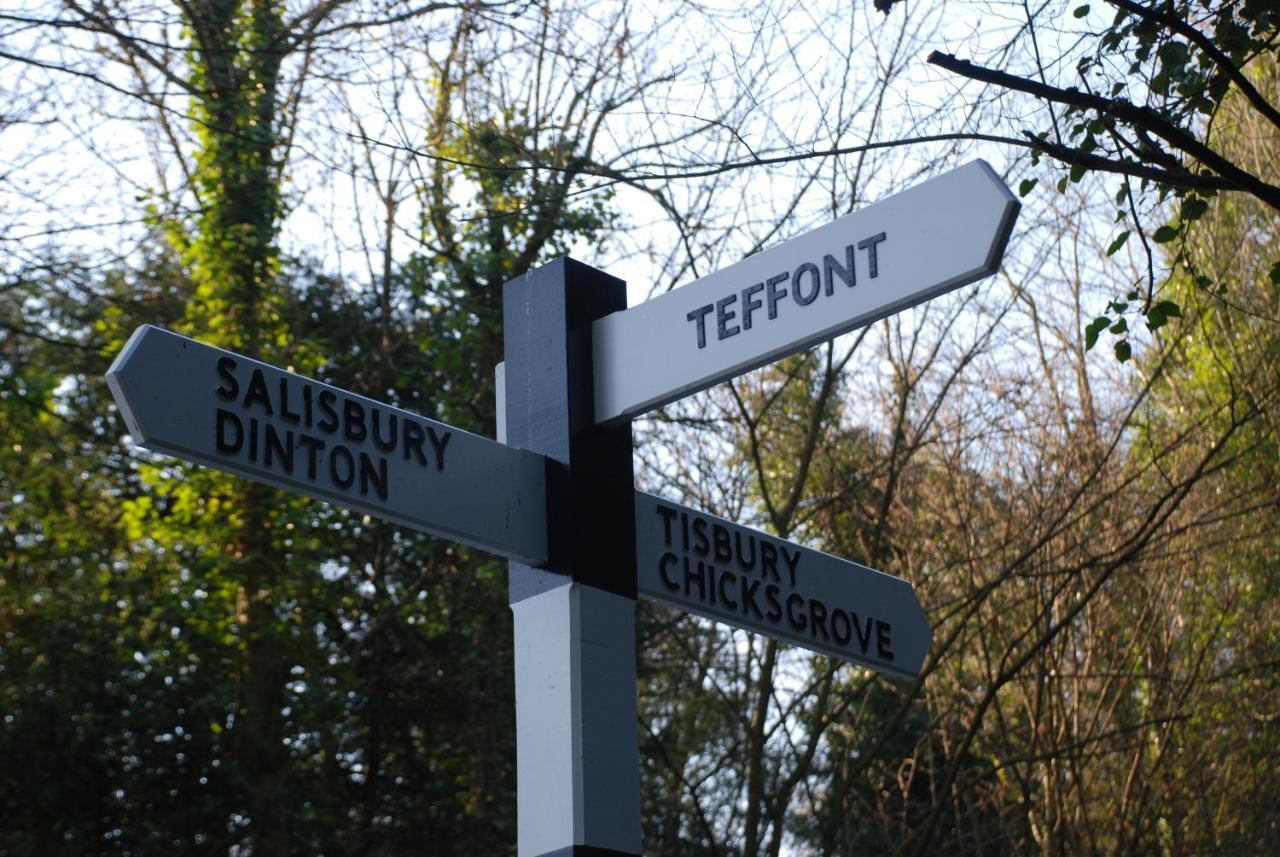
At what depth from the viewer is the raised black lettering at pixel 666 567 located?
112 inches

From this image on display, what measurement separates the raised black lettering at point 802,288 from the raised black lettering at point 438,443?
0.63m

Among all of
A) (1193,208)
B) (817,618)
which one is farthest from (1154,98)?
(817,618)

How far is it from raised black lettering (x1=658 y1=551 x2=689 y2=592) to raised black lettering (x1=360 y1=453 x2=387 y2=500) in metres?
0.56

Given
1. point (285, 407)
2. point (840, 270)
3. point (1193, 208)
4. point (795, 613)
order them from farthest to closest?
point (1193, 208) → point (795, 613) → point (840, 270) → point (285, 407)

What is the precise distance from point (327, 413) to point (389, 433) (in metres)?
0.11

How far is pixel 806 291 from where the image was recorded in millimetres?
2674

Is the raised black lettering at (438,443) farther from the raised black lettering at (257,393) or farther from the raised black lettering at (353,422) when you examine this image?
the raised black lettering at (257,393)

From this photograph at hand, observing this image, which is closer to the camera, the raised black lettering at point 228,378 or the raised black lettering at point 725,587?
the raised black lettering at point 228,378

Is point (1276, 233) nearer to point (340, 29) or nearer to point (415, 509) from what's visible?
point (340, 29)

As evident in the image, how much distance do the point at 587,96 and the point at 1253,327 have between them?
435 centimetres

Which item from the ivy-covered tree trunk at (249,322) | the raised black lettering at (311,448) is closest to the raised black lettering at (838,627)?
the raised black lettering at (311,448)

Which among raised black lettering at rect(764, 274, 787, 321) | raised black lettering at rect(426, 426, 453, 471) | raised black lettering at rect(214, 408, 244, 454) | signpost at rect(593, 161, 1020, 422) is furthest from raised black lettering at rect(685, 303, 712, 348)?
raised black lettering at rect(214, 408, 244, 454)

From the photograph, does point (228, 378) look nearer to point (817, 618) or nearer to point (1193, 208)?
point (817, 618)

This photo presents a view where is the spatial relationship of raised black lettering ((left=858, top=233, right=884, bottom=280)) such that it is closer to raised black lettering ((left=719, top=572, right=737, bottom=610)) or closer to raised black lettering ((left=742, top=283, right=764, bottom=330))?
raised black lettering ((left=742, top=283, right=764, bottom=330))
